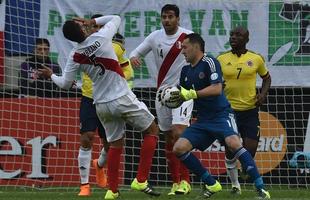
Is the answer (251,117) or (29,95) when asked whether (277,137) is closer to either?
(251,117)

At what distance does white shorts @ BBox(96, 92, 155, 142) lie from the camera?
10.8 metres

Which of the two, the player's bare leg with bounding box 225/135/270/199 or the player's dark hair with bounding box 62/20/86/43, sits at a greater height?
the player's dark hair with bounding box 62/20/86/43

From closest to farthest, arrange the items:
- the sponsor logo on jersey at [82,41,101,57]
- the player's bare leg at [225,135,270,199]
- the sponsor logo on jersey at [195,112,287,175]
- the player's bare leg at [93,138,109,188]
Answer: the player's bare leg at [225,135,270,199] → the sponsor logo on jersey at [82,41,101,57] → the player's bare leg at [93,138,109,188] → the sponsor logo on jersey at [195,112,287,175]

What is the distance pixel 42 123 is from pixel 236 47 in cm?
375

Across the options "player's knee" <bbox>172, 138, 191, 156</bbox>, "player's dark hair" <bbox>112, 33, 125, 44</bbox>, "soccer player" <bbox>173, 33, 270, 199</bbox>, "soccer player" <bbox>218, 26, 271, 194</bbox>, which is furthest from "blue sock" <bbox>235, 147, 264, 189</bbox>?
"player's dark hair" <bbox>112, 33, 125, 44</bbox>

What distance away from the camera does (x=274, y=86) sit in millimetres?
14703

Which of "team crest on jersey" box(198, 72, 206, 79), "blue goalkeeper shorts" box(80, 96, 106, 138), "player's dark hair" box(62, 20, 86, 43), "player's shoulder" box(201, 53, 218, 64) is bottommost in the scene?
"blue goalkeeper shorts" box(80, 96, 106, 138)

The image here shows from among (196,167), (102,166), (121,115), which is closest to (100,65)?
(121,115)

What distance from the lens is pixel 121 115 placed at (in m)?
10.9

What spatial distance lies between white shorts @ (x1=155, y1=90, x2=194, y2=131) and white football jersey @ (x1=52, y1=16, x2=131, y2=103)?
43.4 inches

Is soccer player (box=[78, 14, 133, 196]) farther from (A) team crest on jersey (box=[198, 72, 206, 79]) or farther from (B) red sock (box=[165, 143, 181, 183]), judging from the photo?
(A) team crest on jersey (box=[198, 72, 206, 79])

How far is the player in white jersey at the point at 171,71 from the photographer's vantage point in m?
11.8

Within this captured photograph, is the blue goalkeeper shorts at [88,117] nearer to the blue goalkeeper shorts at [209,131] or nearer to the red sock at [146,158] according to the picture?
the red sock at [146,158]

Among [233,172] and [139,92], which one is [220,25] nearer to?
[139,92]
